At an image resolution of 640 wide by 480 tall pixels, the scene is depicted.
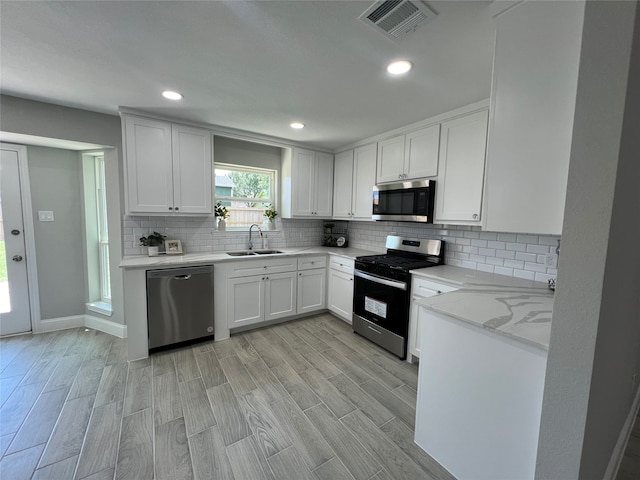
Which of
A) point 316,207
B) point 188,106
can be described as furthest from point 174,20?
point 316,207

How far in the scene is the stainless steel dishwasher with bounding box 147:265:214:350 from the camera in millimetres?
2572

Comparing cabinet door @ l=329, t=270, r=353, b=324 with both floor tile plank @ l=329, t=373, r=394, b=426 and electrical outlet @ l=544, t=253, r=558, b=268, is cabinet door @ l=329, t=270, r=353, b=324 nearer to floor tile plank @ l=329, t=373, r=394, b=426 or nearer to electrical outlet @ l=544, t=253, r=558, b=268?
floor tile plank @ l=329, t=373, r=394, b=426

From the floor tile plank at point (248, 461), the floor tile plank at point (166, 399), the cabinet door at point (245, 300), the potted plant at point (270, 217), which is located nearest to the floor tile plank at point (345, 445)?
the floor tile plank at point (248, 461)

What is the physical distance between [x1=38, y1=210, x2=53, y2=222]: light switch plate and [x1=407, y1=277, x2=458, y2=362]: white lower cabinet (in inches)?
159

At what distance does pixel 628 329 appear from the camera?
54.7 inches

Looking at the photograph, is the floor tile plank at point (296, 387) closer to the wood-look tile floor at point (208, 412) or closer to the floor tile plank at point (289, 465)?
the wood-look tile floor at point (208, 412)

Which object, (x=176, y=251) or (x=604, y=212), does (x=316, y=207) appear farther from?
(x=604, y=212)

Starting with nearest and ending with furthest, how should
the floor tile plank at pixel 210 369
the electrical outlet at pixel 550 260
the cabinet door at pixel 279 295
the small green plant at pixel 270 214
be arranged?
1. the electrical outlet at pixel 550 260
2. the floor tile plank at pixel 210 369
3. the cabinet door at pixel 279 295
4. the small green plant at pixel 270 214

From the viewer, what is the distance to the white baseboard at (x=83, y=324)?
3035 millimetres

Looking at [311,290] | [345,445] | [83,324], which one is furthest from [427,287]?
[83,324]

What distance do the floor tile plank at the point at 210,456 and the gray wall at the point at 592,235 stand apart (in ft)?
5.04

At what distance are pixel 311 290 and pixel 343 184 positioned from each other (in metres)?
1.60

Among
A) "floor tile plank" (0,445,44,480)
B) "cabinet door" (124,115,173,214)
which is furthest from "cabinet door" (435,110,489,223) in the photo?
"floor tile plank" (0,445,44,480)

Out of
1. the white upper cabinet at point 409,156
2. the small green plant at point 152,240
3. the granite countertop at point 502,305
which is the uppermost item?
the white upper cabinet at point 409,156
